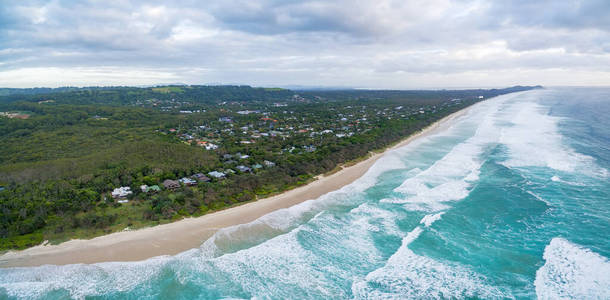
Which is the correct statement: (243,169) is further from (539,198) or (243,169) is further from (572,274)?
(572,274)

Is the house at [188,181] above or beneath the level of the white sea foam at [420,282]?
above

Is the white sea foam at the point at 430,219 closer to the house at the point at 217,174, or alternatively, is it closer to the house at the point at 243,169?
the house at the point at 243,169

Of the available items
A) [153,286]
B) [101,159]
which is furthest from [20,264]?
[101,159]

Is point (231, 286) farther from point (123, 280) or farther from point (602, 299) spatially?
point (602, 299)

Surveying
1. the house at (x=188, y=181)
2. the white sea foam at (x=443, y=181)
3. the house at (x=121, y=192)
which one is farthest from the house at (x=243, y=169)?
the white sea foam at (x=443, y=181)

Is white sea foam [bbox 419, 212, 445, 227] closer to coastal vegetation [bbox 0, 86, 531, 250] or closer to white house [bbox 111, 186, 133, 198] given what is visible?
coastal vegetation [bbox 0, 86, 531, 250]

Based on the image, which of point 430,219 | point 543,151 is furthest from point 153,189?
point 543,151
